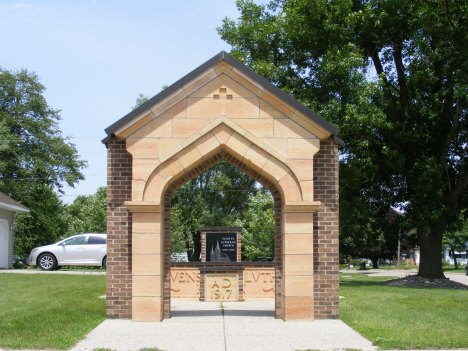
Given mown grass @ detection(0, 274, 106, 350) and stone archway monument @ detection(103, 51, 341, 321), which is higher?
stone archway monument @ detection(103, 51, 341, 321)

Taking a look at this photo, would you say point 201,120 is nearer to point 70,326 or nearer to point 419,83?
point 70,326

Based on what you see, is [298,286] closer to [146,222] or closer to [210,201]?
[146,222]

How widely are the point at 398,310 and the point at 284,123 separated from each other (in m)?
4.98

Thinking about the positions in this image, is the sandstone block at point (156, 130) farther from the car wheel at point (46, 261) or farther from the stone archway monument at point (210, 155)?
the car wheel at point (46, 261)

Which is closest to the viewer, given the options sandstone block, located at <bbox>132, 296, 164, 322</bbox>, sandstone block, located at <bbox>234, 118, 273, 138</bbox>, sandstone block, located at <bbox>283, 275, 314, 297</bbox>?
sandstone block, located at <bbox>132, 296, 164, 322</bbox>

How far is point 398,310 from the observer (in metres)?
11.8

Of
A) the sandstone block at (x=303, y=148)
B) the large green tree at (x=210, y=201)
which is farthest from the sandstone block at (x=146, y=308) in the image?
the large green tree at (x=210, y=201)

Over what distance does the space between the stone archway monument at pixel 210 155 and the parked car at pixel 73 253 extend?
13476mm

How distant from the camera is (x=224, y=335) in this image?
8.41 meters

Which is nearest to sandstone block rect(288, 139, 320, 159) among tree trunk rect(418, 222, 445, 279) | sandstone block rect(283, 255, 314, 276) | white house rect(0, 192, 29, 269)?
sandstone block rect(283, 255, 314, 276)

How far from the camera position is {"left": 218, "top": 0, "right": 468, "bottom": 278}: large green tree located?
2053cm

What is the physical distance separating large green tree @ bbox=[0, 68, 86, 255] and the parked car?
16.8 metres

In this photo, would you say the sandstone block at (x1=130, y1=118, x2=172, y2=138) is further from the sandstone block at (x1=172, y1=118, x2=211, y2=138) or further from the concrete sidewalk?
the concrete sidewalk

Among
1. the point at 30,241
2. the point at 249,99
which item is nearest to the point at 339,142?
the point at 249,99
